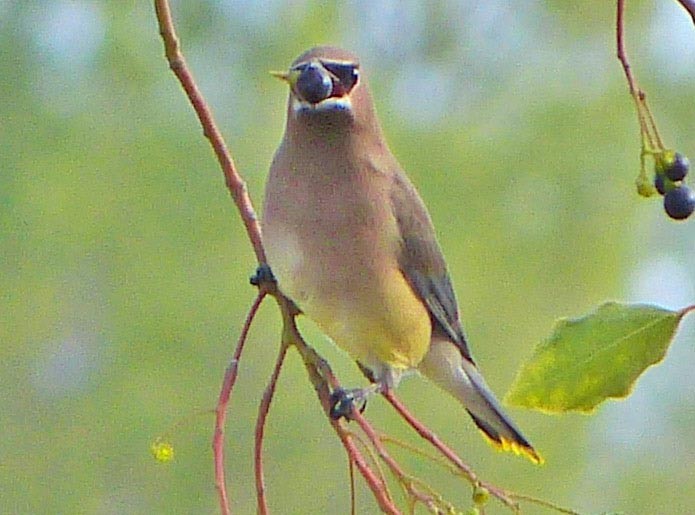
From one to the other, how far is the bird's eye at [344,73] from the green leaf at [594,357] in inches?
12.2

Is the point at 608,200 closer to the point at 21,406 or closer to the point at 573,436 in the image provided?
the point at 573,436

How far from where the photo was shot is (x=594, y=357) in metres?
0.81

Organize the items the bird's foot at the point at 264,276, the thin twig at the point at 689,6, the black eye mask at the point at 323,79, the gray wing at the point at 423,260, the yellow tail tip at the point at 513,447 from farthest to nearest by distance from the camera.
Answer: the yellow tail tip at the point at 513,447
the gray wing at the point at 423,260
the bird's foot at the point at 264,276
the black eye mask at the point at 323,79
the thin twig at the point at 689,6

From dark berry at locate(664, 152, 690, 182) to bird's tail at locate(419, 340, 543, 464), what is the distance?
0.53 metres

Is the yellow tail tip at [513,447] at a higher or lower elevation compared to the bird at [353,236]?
lower

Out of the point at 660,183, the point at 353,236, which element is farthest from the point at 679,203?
the point at 353,236

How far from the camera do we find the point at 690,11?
2.29 feet

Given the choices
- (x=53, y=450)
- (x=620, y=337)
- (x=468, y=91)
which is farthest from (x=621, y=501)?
(x=620, y=337)

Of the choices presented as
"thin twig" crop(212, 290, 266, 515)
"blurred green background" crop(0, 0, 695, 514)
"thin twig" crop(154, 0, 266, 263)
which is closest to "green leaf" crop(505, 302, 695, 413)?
"thin twig" crop(212, 290, 266, 515)

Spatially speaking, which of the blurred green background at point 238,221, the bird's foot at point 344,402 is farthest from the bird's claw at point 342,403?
the blurred green background at point 238,221

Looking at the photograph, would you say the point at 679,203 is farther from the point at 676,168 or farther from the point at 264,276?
the point at 264,276

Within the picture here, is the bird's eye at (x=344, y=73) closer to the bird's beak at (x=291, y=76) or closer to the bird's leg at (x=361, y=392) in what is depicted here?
the bird's beak at (x=291, y=76)

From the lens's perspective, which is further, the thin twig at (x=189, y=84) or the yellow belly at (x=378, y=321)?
the yellow belly at (x=378, y=321)

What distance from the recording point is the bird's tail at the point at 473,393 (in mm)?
1453
